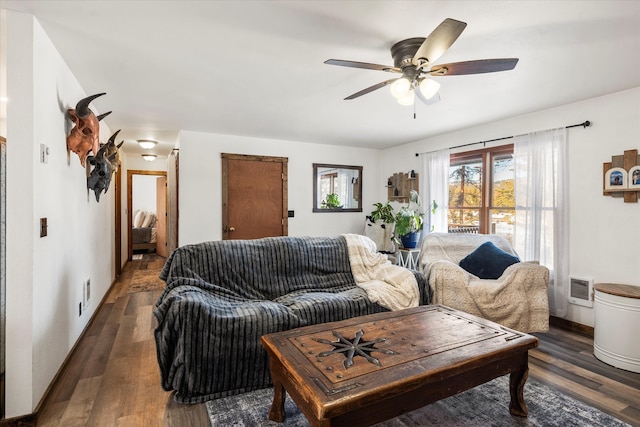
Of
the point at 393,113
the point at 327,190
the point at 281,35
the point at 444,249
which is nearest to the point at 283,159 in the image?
the point at 327,190

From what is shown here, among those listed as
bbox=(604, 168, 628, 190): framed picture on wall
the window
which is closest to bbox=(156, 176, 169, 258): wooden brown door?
the window

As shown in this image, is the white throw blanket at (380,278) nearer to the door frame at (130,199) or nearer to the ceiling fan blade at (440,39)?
the ceiling fan blade at (440,39)

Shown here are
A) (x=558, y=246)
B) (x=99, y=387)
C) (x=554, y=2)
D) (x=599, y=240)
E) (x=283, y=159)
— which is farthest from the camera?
(x=283, y=159)

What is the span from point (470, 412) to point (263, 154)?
416 centimetres

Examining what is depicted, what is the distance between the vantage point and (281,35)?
200 cm

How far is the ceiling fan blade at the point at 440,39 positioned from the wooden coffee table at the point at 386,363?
1557mm

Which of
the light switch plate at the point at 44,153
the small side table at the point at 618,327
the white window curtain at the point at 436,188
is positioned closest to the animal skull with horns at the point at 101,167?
the light switch plate at the point at 44,153

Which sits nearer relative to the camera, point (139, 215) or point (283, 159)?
point (283, 159)

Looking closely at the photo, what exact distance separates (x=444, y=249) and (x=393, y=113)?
1672 millimetres

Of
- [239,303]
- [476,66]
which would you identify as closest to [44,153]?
[239,303]

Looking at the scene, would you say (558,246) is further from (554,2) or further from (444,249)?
(554,2)

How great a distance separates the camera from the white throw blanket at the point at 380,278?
2734mm

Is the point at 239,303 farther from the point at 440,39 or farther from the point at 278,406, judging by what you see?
the point at 440,39

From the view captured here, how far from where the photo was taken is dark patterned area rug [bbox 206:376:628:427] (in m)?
1.82
